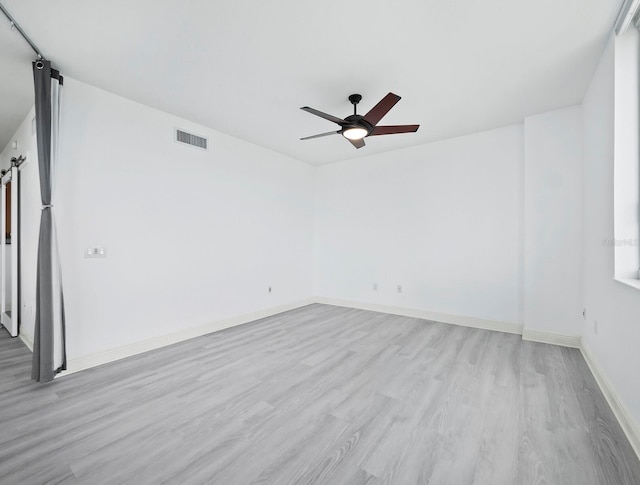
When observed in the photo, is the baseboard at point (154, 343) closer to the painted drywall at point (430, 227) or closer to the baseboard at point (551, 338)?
the painted drywall at point (430, 227)

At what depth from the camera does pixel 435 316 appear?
4609 millimetres

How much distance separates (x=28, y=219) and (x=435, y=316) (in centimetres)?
562

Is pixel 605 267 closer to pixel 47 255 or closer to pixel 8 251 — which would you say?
pixel 47 255

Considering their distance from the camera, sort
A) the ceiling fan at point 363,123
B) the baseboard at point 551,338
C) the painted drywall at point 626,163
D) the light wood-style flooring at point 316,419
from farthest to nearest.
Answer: the baseboard at point 551,338, the ceiling fan at point 363,123, the painted drywall at point 626,163, the light wood-style flooring at point 316,419

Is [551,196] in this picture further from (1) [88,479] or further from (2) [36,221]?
(2) [36,221]

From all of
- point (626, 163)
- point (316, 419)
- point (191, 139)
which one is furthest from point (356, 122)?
point (316, 419)

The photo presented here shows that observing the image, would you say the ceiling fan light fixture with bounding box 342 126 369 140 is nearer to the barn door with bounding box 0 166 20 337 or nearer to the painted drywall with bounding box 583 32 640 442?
the painted drywall with bounding box 583 32 640 442

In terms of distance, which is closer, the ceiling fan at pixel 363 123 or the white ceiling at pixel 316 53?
the white ceiling at pixel 316 53

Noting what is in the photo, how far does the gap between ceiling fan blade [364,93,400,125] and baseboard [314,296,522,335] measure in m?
3.24

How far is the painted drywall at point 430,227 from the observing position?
161 inches

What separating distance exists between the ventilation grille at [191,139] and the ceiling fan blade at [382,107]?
2389 mm

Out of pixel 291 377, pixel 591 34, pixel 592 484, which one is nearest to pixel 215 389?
pixel 291 377

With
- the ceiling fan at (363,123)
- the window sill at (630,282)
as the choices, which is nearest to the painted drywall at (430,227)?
the window sill at (630,282)

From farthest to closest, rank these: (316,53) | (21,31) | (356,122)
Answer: (356,122), (316,53), (21,31)
